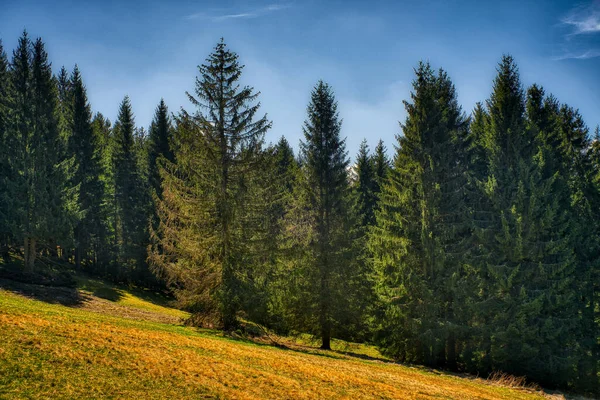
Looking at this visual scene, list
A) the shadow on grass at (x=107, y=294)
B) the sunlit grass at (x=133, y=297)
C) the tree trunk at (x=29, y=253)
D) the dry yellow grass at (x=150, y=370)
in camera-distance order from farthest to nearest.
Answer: the shadow on grass at (x=107, y=294) < the tree trunk at (x=29, y=253) < the sunlit grass at (x=133, y=297) < the dry yellow grass at (x=150, y=370)

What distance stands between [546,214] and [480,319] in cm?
658

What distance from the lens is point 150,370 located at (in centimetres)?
861

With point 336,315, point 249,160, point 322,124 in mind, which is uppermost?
point 322,124

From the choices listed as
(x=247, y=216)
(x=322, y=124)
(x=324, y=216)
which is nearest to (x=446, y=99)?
(x=322, y=124)

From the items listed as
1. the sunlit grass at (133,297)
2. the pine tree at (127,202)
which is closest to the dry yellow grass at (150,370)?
the sunlit grass at (133,297)

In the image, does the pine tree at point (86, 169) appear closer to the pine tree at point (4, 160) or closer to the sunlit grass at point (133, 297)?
the sunlit grass at point (133, 297)

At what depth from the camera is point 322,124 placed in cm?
2359

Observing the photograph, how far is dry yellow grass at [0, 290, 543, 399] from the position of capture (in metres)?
7.30

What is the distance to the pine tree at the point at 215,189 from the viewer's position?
61.2 feet

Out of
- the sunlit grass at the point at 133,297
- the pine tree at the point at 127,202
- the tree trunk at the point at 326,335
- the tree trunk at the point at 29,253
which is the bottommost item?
the tree trunk at the point at 326,335

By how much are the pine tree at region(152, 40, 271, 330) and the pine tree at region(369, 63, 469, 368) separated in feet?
26.9

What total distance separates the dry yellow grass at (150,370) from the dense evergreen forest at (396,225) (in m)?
6.80

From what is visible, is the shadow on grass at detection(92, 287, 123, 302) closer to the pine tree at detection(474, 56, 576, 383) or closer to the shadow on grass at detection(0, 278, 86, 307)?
the shadow on grass at detection(0, 278, 86, 307)

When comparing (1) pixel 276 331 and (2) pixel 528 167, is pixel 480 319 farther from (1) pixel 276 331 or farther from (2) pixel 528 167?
(1) pixel 276 331
